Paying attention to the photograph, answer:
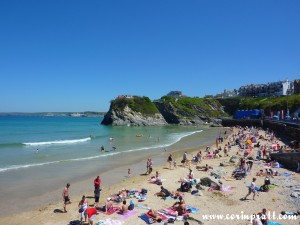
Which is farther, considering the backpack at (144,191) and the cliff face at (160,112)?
the cliff face at (160,112)

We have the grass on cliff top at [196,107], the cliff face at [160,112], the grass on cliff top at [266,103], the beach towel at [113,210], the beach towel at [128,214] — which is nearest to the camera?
the beach towel at [128,214]

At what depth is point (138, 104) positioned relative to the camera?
340 feet

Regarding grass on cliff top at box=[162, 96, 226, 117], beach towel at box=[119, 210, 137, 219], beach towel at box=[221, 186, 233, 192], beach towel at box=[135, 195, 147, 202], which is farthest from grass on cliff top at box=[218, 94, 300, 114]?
beach towel at box=[119, 210, 137, 219]

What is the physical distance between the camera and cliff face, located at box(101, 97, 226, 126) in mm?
98062

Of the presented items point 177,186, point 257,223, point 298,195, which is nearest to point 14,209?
point 177,186

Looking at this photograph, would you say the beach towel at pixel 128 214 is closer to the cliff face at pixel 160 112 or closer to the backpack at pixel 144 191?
the backpack at pixel 144 191

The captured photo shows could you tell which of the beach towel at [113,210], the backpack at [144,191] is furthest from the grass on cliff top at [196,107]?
the beach towel at [113,210]

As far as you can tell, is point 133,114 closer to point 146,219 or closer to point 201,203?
point 201,203

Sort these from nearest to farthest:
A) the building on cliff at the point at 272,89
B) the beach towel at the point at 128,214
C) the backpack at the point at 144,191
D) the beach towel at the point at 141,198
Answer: the beach towel at the point at 128,214
the beach towel at the point at 141,198
the backpack at the point at 144,191
the building on cliff at the point at 272,89

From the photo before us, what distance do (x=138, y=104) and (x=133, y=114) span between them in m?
5.82

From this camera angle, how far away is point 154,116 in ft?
338

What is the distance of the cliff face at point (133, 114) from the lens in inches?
3819

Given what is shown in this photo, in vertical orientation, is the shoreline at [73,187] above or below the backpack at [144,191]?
below

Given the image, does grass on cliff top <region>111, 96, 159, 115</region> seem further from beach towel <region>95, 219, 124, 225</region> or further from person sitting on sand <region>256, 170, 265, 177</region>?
beach towel <region>95, 219, 124, 225</region>
